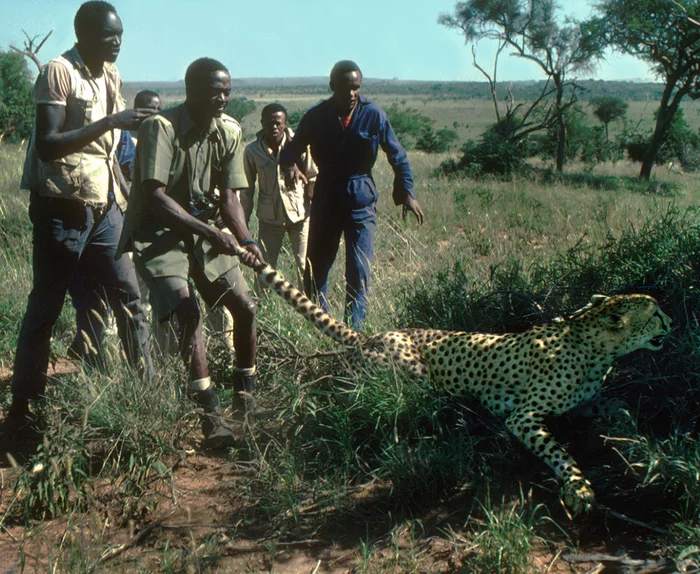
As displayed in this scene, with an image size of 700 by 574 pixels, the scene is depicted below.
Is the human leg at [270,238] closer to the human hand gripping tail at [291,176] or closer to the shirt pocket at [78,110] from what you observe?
the human hand gripping tail at [291,176]

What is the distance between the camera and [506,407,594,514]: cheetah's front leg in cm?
295

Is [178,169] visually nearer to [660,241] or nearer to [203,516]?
[203,516]

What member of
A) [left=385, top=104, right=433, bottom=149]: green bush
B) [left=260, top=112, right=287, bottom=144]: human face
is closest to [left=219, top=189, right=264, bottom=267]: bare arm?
[left=260, top=112, right=287, bottom=144]: human face

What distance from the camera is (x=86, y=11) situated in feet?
12.4

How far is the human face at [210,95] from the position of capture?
3.66 meters

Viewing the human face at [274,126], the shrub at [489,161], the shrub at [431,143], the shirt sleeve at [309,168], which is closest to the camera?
the human face at [274,126]

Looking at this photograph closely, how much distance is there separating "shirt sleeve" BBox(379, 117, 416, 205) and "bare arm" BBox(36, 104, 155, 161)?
210cm

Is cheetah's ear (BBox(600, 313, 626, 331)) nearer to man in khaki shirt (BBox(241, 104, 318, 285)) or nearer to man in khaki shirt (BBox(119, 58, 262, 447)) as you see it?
man in khaki shirt (BBox(119, 58, 262, 447))

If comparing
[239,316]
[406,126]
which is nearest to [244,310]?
[239,316]

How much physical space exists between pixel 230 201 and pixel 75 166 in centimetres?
88

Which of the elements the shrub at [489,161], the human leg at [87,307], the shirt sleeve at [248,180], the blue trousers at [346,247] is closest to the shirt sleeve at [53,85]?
the human leg at [87,307]

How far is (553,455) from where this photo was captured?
315 cm

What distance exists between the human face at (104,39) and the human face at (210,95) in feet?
1.97

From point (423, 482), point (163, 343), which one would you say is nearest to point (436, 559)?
point (423, 482)
